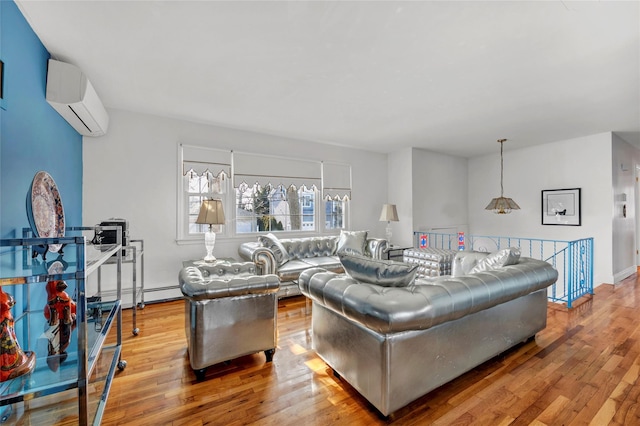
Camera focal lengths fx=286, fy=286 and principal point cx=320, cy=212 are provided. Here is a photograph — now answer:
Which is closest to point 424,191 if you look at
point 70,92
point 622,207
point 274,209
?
point 274,209

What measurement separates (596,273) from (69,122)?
306 inches

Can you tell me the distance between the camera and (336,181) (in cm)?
548

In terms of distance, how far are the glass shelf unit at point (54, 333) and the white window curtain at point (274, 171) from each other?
2326 millimetres

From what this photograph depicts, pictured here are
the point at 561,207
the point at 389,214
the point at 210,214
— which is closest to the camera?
the point at 210,214

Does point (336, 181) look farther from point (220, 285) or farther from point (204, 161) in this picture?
point (220, 285)

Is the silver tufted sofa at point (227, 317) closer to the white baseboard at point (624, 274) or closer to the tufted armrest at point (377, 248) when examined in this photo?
the tufted armrest at point (377, 248)

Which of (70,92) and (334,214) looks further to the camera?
(334,214)

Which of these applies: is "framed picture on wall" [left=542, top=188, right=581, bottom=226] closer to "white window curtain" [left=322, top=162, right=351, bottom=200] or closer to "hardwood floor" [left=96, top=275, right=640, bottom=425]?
"hardwood floor" [left=96, top=275, right=640, bottom=425]

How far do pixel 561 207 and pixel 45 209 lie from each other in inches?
286

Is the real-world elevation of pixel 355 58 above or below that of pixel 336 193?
above

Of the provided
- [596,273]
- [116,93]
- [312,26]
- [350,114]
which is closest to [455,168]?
[596,273]

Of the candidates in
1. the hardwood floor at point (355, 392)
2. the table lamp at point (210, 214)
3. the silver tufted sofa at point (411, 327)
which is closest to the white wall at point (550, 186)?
the hardwood floor at point (355, 392)

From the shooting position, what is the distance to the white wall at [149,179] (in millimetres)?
3541

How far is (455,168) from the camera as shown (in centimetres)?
659
